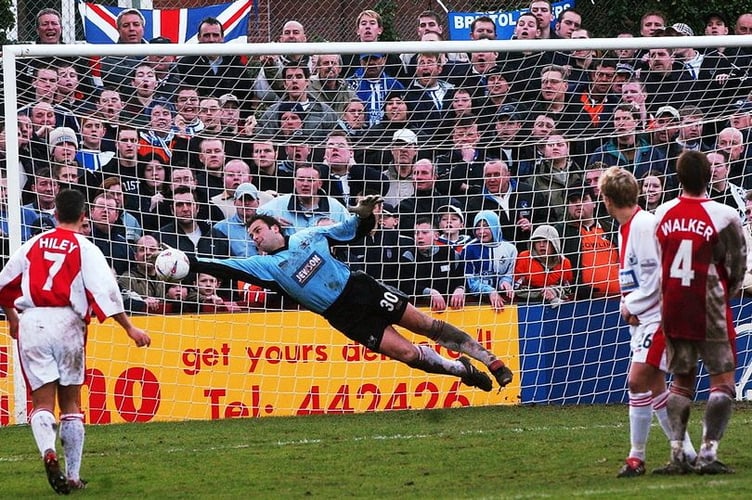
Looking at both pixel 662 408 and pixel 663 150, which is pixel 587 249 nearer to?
pixel 663 150

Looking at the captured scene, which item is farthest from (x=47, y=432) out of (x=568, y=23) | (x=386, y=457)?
(x=568, y=23)

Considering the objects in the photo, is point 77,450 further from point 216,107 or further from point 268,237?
point 216,107

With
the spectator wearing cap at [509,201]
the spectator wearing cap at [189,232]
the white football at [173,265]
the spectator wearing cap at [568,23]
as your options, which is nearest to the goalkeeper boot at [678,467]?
the white football at [173,265]

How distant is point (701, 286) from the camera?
7645 mm

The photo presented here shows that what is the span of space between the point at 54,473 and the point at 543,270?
22.0 feet

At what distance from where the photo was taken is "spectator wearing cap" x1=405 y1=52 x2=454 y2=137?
44.4 ft

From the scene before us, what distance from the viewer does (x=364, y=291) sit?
1149 centimetres

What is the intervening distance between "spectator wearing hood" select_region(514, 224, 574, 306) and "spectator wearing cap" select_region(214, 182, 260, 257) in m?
2.78

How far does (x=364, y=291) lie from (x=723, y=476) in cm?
452

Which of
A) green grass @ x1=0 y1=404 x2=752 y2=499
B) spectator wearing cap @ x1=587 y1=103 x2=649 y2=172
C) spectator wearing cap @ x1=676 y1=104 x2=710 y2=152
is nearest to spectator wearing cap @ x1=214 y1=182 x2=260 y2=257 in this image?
green grass @ x1=0 y1=404 x2=752 y2=499

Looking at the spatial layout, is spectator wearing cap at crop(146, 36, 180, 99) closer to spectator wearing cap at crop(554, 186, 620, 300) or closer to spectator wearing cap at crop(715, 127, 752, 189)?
spectator wearing cap at crop(554, 186, 620, 300)

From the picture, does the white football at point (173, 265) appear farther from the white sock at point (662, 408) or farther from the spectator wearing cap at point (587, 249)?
the spectator wearing cap at point (587, 249)

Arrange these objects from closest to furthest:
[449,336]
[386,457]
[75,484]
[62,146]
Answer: [75,484] < [386,457] < [449,336] < [62,146]

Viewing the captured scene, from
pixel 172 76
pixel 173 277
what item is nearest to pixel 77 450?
pixel 173 277
